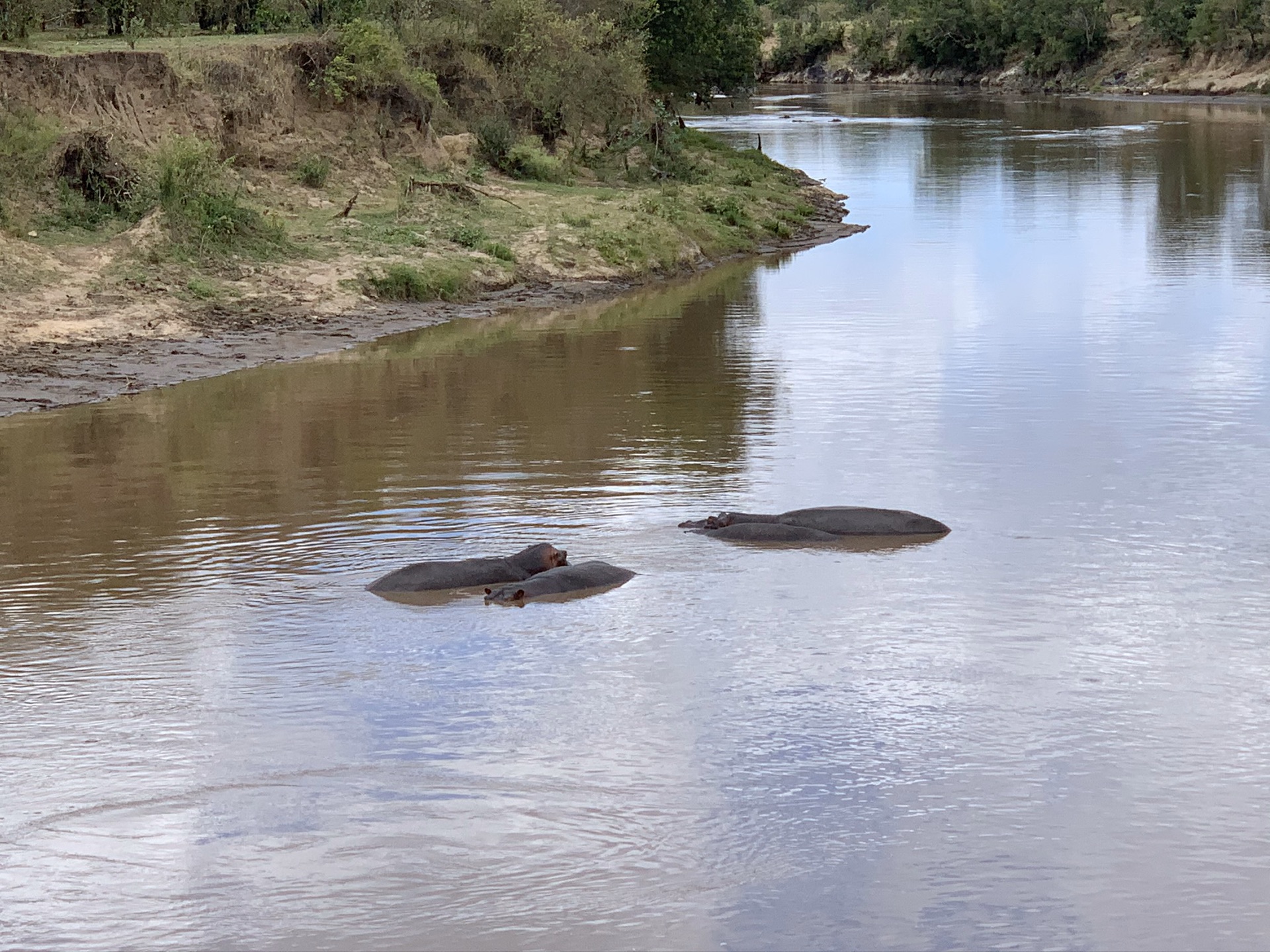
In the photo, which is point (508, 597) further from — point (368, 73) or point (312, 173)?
point (368, 73)

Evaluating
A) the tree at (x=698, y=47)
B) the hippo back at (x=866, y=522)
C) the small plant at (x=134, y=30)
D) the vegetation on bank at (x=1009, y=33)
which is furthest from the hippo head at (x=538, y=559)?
the vegetation on bank at (x=1009, y=33)

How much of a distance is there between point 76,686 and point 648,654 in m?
3.26

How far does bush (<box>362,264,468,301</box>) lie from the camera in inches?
913

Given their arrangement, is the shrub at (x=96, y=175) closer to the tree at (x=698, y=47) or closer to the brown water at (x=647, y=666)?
the brown water at (x=647, y=666)

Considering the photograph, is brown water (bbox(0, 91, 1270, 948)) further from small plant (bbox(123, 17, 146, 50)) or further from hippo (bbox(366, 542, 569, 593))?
small plant (bbox(123, 17, 146, 50))

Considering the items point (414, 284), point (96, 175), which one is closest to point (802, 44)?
point (414, 284)

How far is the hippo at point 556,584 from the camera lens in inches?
428

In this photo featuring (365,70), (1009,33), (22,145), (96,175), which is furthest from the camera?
(1009,33)

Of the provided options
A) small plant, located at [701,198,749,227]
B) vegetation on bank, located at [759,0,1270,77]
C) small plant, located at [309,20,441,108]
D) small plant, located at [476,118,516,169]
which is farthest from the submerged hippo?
vegetation on bank, located at [759,0,1270,77]

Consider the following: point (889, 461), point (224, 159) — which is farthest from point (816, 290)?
point (889, 461)

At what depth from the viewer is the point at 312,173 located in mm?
26516

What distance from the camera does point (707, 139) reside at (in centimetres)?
4431

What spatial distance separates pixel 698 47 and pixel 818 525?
35.1 metres

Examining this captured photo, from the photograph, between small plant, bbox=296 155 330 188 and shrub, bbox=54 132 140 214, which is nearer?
shrub, bbox=54 132 140 214
